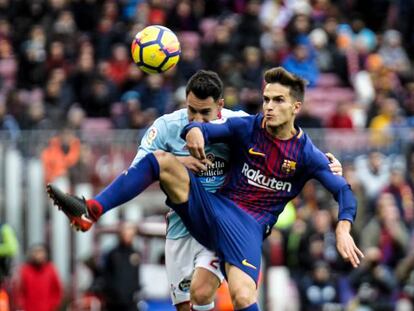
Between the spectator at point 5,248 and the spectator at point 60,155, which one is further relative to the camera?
the spectator at point 60,155

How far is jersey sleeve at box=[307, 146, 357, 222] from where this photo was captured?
35.1 ft

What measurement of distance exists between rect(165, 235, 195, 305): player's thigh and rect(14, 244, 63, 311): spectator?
7054 millimetres

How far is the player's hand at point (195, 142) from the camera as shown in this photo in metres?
10.2

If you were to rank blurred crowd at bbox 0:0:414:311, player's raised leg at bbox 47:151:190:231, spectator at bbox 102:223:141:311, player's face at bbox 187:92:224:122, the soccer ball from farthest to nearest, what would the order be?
blurred crowd at bbox 0:0:414:311
spectator at bbox 102:223:141:311
the soccer ball
player's face at bbox 187:92:224:122
player's raised leg at bbox 47:151:190:231

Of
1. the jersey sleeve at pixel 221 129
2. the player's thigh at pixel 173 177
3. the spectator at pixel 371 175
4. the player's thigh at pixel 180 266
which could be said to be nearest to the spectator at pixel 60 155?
the spectator at pixel 371 175

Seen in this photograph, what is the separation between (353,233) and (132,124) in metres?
3.82

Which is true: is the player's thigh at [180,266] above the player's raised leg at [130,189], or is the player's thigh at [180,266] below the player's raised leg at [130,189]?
below

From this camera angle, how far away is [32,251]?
60.3ft

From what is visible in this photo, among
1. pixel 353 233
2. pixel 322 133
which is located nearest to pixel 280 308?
pixel 353 233

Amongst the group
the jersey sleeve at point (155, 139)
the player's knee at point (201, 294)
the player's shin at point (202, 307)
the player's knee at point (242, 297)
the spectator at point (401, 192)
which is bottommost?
the spectator at point (401, 192)

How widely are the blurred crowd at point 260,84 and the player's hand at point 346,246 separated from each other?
7667 mm

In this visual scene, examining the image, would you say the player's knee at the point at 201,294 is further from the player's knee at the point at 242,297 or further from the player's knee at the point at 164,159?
the player's knee at the point at 164,159

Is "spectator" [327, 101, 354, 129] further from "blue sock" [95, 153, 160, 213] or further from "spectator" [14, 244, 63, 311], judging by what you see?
"blue sock" [95, 153, 160, 213]

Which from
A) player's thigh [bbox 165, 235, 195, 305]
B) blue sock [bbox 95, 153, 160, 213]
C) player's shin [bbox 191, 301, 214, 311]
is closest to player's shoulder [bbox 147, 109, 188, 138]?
blue sock [bbox 95, 153, 160, 213]
